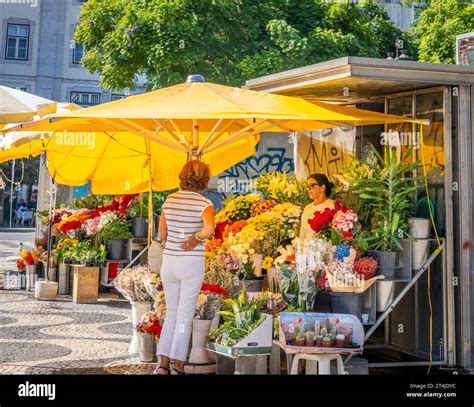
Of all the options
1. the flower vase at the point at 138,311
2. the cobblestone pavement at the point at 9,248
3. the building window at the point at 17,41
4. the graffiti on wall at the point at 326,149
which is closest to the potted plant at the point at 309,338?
the flower vase at the point at 138,311

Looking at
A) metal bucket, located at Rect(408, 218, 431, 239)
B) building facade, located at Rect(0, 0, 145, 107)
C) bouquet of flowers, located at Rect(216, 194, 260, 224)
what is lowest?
metal bucket, located at Rect(408, 218, 431, 239)

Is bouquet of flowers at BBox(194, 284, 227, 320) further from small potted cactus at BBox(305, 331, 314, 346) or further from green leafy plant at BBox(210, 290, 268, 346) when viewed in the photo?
small potted cactus at BBox(305, 331, 314, 346)

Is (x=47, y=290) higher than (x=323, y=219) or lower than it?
lower

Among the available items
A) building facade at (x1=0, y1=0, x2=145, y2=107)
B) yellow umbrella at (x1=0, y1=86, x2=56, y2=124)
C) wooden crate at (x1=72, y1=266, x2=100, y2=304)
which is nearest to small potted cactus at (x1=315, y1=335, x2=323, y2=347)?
yellow umbrella at (x1=0, y1=86, x2=56, y2=124)

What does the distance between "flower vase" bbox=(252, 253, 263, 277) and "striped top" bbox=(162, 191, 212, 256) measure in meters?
0.99

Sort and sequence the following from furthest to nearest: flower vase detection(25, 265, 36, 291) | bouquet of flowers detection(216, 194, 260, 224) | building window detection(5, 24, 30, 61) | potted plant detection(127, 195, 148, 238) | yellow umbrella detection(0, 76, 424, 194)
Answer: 1. building window detection(5, 24, 30, 61)
2. flower vase detection(25, 265, 36, 291)
3. potted plant detection(127, 195, 148, 238)
4. bouquet of flowers detection(216, 194, 260, 224)
5. yellow umbrella detection(0, 76, 424, 194)

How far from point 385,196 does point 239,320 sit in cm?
203

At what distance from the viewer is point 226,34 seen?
23.8m

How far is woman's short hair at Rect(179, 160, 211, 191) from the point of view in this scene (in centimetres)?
714

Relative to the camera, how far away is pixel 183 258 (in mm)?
6922

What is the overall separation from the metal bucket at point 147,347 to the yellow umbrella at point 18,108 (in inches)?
95.9

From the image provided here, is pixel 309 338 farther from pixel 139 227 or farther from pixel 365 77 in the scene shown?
pixel 139 227

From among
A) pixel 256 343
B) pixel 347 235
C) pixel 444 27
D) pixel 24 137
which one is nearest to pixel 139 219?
pixel 24 137

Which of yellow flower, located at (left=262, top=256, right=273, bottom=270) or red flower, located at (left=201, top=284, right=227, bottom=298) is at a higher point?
yellow flower, located at (left=262, top=256, right=273, bottom=270)
